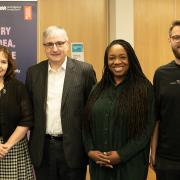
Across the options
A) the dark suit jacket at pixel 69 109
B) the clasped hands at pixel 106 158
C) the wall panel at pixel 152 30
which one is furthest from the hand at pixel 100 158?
the wall panel at pixel 152 30

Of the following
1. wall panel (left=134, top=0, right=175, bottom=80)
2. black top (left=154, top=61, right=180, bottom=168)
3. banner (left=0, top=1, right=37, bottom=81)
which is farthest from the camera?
wall panel (left=134, top=0, right=175, bottom=80)

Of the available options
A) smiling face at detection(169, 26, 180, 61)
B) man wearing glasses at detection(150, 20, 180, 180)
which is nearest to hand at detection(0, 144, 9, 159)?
man wearing glasses at detection(150, 20, 180, 180)

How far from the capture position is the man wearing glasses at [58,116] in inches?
94.0

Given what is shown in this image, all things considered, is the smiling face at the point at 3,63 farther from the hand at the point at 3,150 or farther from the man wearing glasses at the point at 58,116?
the hand at the point at 3,150

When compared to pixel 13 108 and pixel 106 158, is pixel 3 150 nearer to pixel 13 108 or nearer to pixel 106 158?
pixel 13 108

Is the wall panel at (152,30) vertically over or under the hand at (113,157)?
over

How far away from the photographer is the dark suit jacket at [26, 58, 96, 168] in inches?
93.7

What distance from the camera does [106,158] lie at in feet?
7.02

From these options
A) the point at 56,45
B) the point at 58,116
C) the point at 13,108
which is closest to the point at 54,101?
the point at 58,116

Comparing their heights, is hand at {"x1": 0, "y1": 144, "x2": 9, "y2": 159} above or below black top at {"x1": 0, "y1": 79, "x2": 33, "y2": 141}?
below

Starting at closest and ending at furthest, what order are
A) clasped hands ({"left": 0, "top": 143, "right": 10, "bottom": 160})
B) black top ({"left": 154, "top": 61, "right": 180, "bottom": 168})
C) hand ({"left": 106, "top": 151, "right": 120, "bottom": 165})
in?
hand ({"left": 106, "top": 151, "right": 120, "bottom": 165}), black top ({"left": 154, "top": 61, "right": 180, "bottom": 168}), clasped hands ({"left": 0, "top": 143, "right": 10, "bottom": 160})

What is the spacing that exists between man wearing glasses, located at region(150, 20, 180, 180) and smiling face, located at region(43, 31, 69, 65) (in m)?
0.73

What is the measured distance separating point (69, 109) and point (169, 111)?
0.71 meters

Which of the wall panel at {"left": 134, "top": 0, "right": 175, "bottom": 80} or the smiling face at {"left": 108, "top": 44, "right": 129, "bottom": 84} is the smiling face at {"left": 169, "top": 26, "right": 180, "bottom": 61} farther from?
the wall panel at {"left": 134, "top": 0, "right": 175, "bottom": 80}
